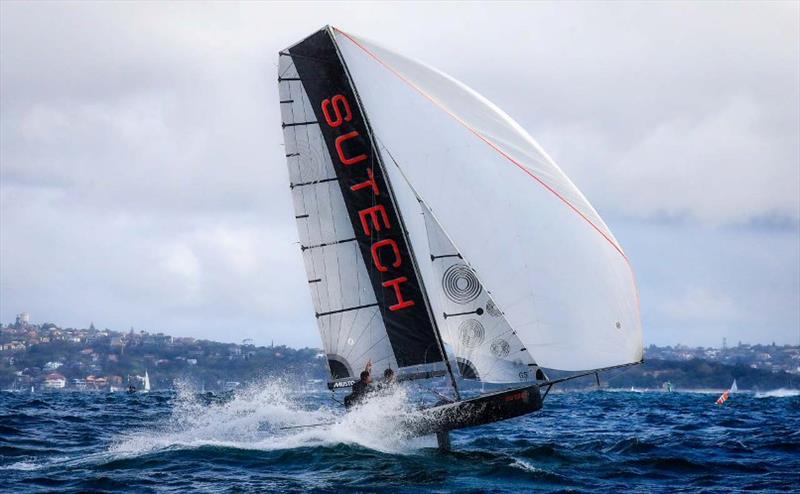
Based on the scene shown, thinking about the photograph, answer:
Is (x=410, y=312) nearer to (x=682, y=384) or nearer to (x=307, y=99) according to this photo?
(x=307, y=99)

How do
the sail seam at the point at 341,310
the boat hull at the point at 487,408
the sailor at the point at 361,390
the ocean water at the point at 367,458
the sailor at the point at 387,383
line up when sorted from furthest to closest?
the sail seam at the point at 341,310
the sailor at the point at 361,390
the sailor at the point at 387,383
the boat hull at the point at 487,408
the ocean water at the point at 367,458

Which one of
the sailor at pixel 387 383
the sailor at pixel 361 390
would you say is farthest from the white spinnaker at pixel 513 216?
the sailor at pixel 361 390

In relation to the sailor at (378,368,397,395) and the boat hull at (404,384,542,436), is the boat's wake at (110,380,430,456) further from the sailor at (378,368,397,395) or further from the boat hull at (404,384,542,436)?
the boat hull at (404,384,542,436)

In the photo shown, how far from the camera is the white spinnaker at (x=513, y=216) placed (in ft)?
43.0

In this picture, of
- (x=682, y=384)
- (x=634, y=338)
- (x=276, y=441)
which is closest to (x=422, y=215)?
(x=634, y=338)

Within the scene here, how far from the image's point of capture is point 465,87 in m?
14.0

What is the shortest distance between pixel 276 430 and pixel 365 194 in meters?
5.56

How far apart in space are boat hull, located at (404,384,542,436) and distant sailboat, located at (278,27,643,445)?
2 centimetres

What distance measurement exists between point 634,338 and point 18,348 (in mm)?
183186

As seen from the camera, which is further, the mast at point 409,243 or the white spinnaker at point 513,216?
the mast at point 409,243

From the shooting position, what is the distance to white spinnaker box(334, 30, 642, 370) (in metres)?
13.1

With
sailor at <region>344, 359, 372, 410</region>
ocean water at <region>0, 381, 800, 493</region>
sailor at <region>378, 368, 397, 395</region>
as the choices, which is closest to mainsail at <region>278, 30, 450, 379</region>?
sailor at <region>378, 368, 397, 395</region>

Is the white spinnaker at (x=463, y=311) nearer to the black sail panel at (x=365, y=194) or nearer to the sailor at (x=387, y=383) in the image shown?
the black sail panel at (x=365, y=194)

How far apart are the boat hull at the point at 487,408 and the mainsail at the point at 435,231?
53cm
